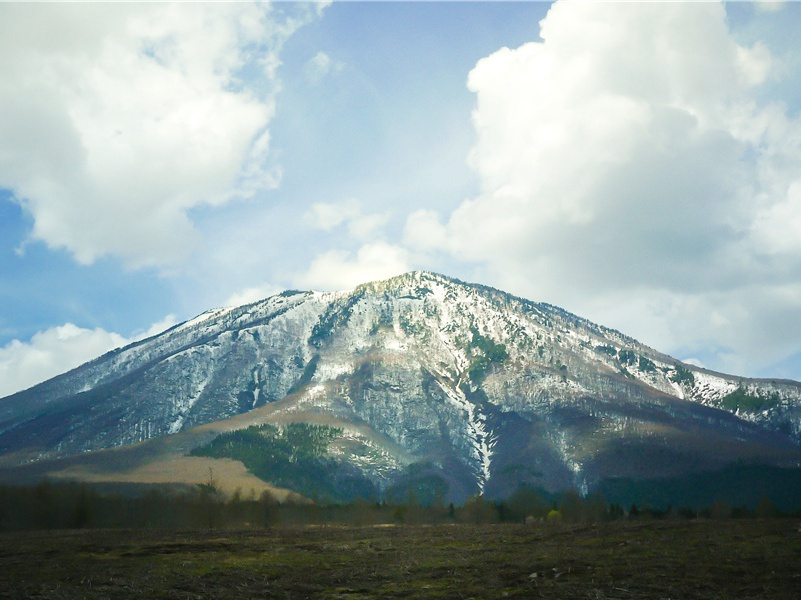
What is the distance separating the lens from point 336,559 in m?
64.0

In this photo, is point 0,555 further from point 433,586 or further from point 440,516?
point 440,516

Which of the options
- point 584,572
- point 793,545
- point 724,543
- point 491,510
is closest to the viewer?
point 584,572

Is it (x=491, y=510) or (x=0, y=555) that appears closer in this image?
(x=0, y=555)

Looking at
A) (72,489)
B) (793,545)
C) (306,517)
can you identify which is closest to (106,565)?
(793,545)

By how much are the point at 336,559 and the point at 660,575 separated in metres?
31.2

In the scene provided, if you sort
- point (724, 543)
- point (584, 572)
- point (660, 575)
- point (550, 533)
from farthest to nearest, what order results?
point (550, 533)
point (724, 543)
point (584, 572)
point (660, 575)

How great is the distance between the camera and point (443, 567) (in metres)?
55.5

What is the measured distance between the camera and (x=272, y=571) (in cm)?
5534

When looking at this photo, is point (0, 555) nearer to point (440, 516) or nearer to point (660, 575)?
point (660, 575)

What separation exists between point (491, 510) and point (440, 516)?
678 inches

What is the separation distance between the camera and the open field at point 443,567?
140 feet

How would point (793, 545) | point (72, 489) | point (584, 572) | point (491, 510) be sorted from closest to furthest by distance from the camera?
1. point (584, 572)
2. point (793, 545)
3. point (72, 489)
4. point (491, 510)

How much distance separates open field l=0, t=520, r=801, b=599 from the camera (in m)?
42.8

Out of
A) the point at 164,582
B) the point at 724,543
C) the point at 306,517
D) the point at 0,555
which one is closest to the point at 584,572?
the point at 724,543
